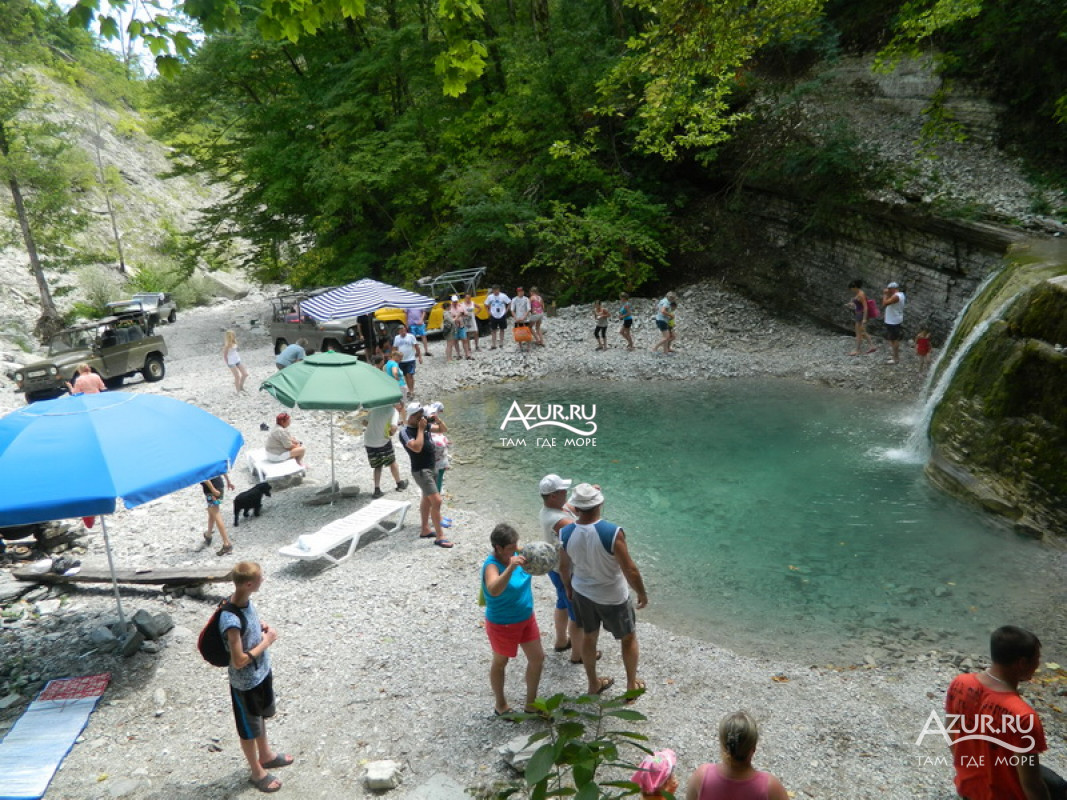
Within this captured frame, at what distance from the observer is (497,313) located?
18.2m

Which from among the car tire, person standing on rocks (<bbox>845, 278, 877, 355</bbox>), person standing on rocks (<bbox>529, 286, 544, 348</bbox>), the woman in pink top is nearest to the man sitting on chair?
the woman in pink top

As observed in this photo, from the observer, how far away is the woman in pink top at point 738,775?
2.95 metres

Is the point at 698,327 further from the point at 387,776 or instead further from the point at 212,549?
the point at 387,776

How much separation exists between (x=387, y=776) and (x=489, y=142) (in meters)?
22.1

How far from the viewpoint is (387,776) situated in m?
4.52

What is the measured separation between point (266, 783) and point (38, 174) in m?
25.5

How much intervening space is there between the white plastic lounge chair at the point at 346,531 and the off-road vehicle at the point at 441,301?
8751 millimetres

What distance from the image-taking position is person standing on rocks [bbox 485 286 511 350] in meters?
18.0

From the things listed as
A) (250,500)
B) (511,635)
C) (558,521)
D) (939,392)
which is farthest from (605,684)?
(939,392)

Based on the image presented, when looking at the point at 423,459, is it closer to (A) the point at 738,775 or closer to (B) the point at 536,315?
(A) the point at 738,775

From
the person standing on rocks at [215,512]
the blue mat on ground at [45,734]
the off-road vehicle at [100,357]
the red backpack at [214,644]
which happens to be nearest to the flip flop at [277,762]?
the red backpack at [214,644]

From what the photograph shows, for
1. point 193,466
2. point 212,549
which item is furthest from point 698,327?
point 193,466

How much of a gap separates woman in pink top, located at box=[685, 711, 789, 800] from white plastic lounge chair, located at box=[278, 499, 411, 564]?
561 centimetres

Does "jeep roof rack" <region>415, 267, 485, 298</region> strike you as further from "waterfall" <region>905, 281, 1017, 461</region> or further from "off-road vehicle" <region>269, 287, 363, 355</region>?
"waterfall" <region>905, 281, 1017, 461</region>
